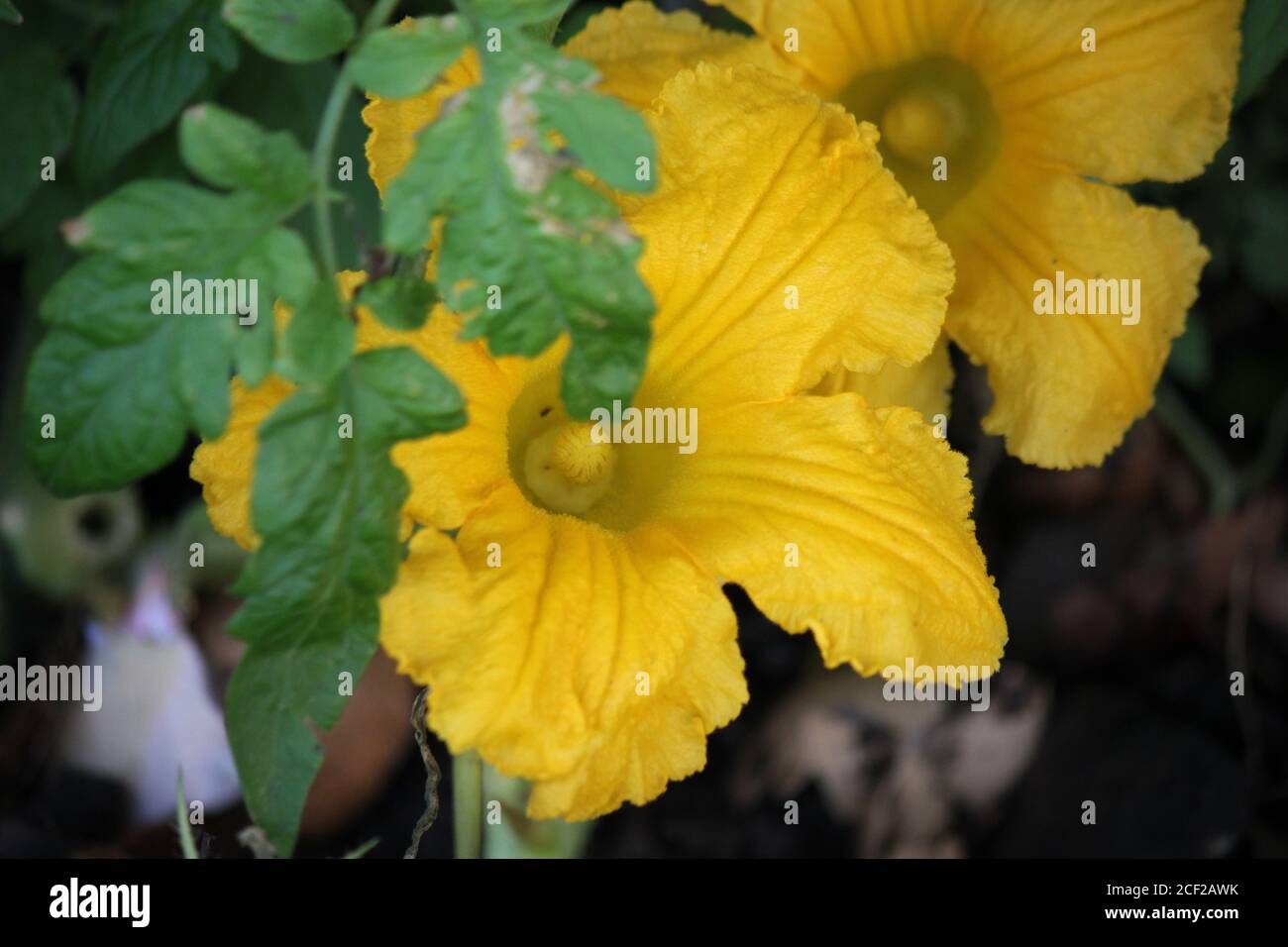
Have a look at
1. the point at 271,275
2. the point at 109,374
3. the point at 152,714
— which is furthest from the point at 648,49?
the point at 152,714

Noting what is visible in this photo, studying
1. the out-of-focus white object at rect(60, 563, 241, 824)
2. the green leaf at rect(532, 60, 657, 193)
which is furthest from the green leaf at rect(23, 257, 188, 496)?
the out-of-focus white object at rect(60, 563, 241, 824)

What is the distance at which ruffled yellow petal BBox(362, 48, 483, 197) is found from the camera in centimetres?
159

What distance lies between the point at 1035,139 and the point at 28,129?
59.5 inches

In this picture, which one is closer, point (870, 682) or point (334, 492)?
point (334, 492)

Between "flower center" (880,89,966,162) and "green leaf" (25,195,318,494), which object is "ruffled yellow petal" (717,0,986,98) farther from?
"green leaf" (25,195,318,494)

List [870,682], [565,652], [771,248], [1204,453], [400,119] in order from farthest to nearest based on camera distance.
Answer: [1204,453]
[870,682]
[771,248]
[400,119]
[565,652]

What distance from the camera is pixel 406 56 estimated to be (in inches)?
49.9

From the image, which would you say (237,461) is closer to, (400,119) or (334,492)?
(334,492)

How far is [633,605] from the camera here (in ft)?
5.15

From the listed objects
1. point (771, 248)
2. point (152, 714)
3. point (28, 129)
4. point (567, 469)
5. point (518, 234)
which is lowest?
point (152, 714)

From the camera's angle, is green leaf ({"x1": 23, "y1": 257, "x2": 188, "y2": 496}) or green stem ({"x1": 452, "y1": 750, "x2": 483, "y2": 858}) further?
green stem ({"x1": 452, "y1": 750, "x2": 483, "y2": 858})

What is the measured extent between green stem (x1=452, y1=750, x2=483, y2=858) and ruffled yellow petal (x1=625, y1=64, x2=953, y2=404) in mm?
610

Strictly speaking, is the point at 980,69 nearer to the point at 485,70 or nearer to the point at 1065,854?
the point at 485,70

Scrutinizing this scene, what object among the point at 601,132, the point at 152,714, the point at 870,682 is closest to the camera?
the point at 601,132
